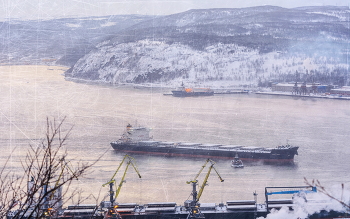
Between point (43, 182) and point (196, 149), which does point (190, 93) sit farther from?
point (43, 182)

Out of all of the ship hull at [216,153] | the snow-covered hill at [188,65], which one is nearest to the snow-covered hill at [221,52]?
the snow-covered hill at [188,65]

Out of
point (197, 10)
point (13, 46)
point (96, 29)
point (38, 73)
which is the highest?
point (197, 10)

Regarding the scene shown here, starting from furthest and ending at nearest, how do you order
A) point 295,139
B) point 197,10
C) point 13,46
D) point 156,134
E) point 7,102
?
point 197,10
point 13,46
point 7,102
point 156,134
point 295,139

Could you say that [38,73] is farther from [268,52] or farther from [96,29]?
[268,52]

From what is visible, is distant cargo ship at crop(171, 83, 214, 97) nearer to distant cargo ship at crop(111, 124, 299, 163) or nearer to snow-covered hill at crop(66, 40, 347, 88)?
snow-covered hill at crop(66, 40, 347, 88)

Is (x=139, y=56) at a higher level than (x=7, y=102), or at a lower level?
higher

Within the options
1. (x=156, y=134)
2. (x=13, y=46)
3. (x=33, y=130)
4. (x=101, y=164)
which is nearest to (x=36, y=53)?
(x=13, y=46)

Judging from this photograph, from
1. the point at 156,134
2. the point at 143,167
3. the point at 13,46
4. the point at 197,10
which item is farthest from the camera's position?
the point at 197,10

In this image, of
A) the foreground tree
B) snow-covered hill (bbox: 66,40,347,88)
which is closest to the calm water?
the foreground tree
